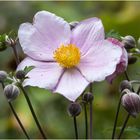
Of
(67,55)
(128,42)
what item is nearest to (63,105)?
(67,55)

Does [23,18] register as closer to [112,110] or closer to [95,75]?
[112,110]

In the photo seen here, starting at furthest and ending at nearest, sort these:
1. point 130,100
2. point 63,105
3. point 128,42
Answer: point 63,105
point 128,42
point 130,100

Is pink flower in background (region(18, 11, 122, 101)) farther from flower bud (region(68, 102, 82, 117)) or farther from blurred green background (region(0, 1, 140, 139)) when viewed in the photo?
blurred green background (region(0, 1, 140, 139))

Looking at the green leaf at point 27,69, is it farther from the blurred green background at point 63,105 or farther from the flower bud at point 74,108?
the blurred green background at point 63,105

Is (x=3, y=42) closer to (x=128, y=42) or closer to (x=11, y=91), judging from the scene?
(x=11, y=91)

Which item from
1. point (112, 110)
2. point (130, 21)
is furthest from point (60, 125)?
point (130, 21)

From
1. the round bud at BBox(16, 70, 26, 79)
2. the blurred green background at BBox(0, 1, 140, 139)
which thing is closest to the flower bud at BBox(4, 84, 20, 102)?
the round bud at BBox(16, 70, 26, 79)
